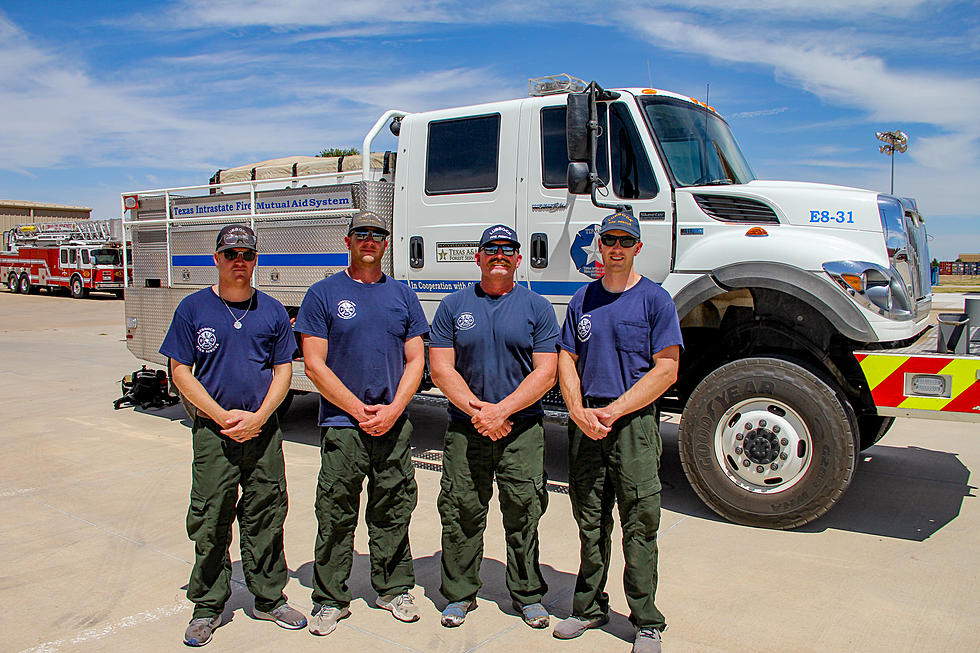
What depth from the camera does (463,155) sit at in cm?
604

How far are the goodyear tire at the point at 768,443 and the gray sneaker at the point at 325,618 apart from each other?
2473 mm

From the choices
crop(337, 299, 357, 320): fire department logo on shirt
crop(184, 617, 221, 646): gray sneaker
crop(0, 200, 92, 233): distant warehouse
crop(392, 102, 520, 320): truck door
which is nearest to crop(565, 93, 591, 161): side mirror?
crop(392, 102, 520, 320): truck door

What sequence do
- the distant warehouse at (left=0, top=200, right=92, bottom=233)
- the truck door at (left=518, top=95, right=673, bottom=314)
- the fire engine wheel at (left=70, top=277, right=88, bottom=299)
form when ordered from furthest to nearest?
the distant warehouse at (left=0, top=200, right=92, bottom=233) < the fire engine wheel at (left=70, top=277, right=88, bottom=299) < the truck door at (left=518, top=95, right=673, bottom=314)

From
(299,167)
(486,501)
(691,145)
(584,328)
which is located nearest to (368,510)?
(486,501)

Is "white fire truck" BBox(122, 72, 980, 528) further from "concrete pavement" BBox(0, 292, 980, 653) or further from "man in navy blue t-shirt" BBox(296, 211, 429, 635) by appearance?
"man in navy blue t-shirt" BBox(296, 211, 429, 635)

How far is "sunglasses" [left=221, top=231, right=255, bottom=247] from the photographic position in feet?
11.5

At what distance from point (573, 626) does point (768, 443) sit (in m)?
2.01

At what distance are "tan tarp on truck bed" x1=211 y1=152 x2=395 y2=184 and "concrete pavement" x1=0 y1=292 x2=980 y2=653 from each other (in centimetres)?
259

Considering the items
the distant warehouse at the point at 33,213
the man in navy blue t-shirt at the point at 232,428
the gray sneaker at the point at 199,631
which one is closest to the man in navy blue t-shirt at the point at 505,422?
the man in navy blue t-shirt at the point at 232,428

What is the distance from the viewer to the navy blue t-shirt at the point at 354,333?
363cm

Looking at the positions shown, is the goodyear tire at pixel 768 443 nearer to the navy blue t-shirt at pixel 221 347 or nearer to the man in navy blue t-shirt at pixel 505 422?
the man in navy blue t-shirt at pixel 505 422

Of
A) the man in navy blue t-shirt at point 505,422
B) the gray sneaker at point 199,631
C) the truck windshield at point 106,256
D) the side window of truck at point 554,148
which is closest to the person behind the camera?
the gray sneaker at point 199,631

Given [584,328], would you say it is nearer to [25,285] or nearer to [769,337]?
[769,337]

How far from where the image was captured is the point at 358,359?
3.63m
